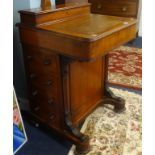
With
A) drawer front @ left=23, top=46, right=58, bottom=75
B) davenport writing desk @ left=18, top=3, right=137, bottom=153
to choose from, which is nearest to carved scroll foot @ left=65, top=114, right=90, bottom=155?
davenport writing desk @ left=18, top=3, right=137, bottom=153

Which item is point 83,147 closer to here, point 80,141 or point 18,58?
point 80,141

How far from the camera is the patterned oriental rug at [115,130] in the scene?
1606mm

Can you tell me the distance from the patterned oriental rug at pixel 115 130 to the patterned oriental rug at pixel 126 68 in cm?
42

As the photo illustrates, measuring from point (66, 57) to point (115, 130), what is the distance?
0.78m

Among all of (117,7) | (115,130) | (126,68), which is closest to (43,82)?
(115,130)

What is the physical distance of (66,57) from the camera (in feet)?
4.65

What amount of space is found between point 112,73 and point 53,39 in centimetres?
159

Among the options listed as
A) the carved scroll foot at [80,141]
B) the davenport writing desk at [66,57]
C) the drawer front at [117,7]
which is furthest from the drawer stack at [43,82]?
the drawer front at [117,7]

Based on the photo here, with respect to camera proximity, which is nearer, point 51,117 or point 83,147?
point 83,147

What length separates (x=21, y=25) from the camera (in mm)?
1498

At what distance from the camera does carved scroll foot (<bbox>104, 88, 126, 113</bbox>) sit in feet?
6.61

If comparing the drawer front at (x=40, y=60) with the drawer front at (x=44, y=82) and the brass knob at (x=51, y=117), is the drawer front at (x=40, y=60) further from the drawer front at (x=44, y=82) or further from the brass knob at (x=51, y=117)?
the brass knob at (x=51, y=117)

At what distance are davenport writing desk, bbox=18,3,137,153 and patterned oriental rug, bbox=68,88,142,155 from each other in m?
0.10
